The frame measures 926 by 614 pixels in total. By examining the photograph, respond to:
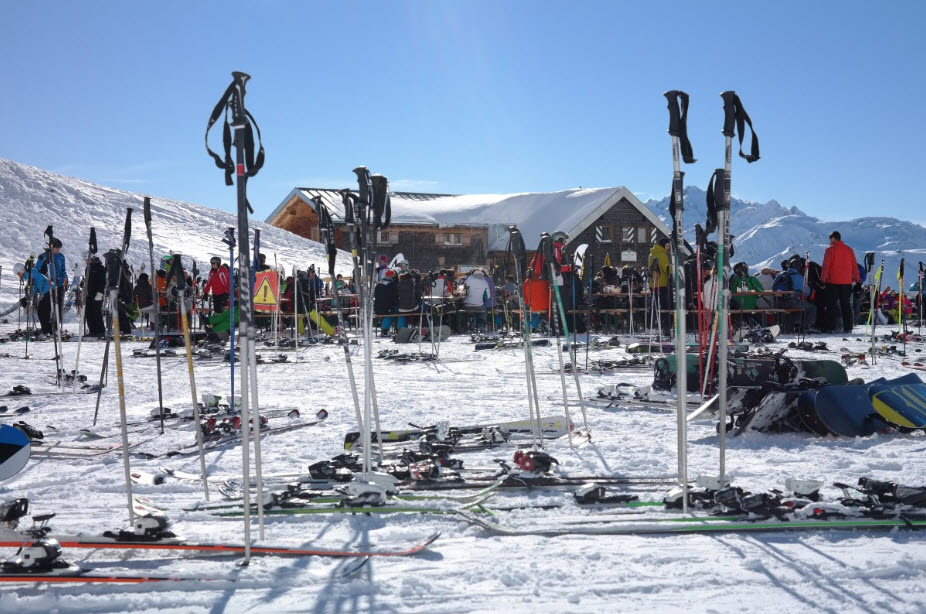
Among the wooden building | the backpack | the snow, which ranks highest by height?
the wooden building

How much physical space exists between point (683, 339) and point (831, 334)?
13882 mm

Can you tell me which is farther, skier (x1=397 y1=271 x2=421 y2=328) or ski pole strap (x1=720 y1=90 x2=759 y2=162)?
skier (x1=397 y1=271 x2=421 y2=328)

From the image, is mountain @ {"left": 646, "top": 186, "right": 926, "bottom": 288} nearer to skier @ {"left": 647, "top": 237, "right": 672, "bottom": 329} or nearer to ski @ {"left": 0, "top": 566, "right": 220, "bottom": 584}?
skier @ {"left": 647, "top": 237, "right": 672, "bottom": 329}

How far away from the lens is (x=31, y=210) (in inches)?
1439

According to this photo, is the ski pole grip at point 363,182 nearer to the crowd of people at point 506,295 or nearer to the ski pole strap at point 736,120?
the ski pole strap at point 736,120

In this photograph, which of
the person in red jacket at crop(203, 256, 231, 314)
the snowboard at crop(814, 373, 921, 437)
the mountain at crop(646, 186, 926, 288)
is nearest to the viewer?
the snowboard at crop(814, 373, 921, 437)

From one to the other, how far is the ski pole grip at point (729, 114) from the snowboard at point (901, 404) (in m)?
2.62

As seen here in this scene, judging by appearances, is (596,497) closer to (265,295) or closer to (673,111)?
(673,111)

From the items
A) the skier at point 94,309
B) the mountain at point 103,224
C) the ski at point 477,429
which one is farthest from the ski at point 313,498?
the mountain at point 103,224

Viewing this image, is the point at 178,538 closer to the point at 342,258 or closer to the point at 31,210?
the point at 342,258

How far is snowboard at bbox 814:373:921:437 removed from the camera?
16.8 feet

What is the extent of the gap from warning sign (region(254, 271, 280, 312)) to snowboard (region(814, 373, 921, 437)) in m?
9.71

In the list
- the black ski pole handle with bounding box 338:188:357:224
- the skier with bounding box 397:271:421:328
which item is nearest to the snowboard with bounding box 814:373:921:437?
the black ski pole handle with bounding box 338:188:357:224

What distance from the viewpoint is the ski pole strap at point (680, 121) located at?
147 inches
